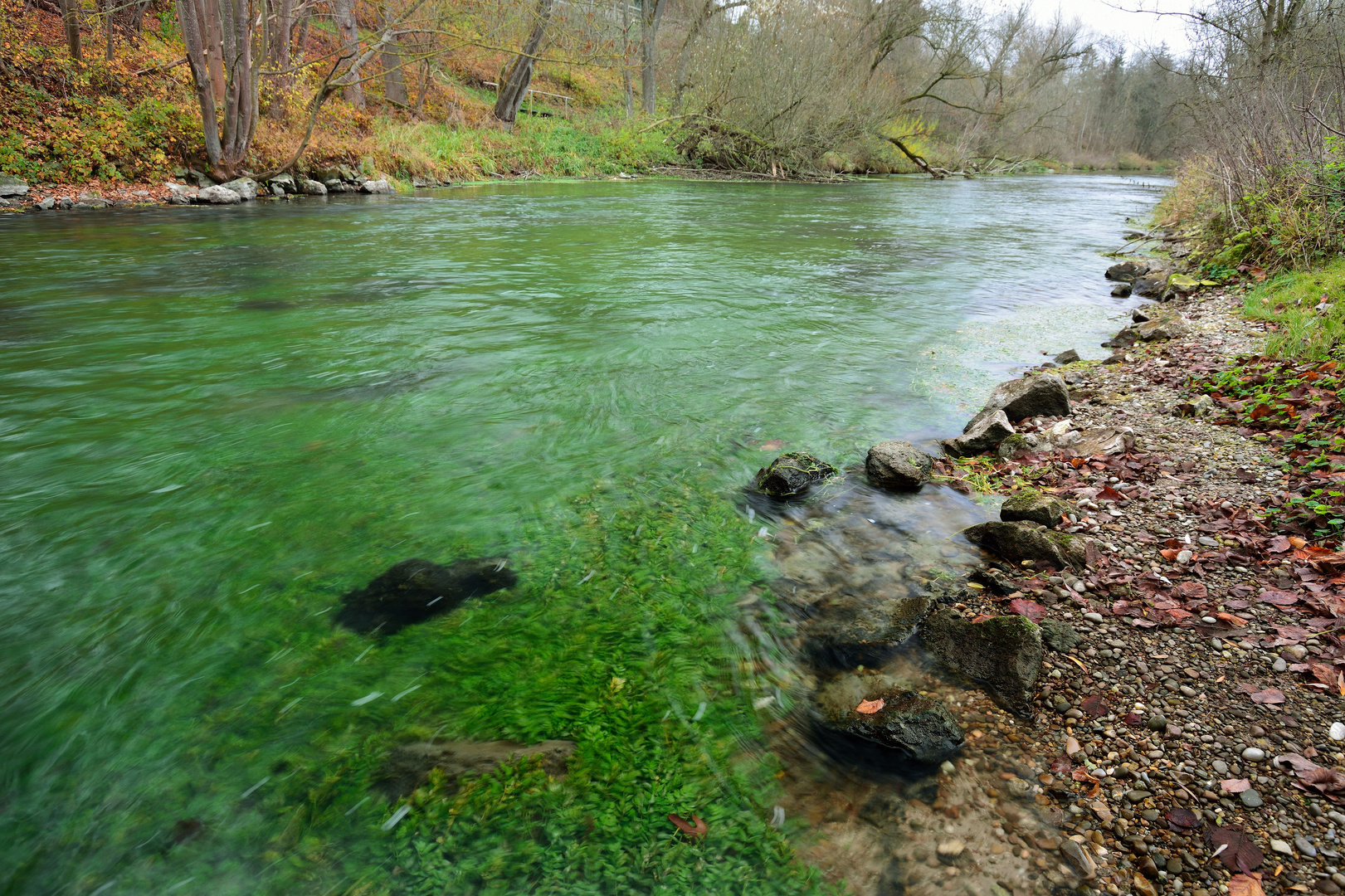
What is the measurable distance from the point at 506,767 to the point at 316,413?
12.2 feet

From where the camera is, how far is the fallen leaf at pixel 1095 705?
7.82 feet

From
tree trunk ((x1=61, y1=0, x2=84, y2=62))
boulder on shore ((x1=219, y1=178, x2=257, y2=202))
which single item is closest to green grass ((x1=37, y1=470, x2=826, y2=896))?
boulder on shore ((x1=219, y1=178, x2=257, y2=202))

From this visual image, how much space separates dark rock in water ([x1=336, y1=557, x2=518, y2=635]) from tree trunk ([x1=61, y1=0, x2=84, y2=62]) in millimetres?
19767

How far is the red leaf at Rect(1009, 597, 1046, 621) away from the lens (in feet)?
9.46

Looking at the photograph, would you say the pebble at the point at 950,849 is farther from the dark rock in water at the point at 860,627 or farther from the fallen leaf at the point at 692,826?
the dark rock in water at the point at 860,627

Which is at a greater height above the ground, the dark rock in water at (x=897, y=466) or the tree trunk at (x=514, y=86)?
the tree trunk at (x=514, y=86)

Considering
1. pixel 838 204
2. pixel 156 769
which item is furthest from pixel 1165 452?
pixel 838 204

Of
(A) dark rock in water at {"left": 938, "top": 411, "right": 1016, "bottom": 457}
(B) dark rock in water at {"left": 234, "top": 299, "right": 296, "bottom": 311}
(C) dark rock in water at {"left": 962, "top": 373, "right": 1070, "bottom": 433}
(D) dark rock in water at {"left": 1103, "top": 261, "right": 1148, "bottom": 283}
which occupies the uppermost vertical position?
(D) dark rock in water at {"left": 1103, "top": 261, "right": 1148, "bottom": 283}

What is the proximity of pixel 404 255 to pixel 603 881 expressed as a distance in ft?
35.0

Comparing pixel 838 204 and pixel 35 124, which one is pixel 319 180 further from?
pixel 838 204

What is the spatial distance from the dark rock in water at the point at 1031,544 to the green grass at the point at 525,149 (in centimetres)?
2073

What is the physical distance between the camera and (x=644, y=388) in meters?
5.76

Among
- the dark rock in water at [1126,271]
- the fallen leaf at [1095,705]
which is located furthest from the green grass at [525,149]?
the fallen leaf at [1095,705]

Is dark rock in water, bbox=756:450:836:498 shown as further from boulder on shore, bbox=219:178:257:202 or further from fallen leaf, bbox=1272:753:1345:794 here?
boulder on shore, bbox=219:178:257:202
